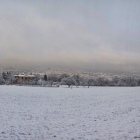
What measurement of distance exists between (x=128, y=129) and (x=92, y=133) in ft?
7.07

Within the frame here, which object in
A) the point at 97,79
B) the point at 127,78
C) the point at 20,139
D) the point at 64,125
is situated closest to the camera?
the point at 20,139

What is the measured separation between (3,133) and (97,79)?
16126 cm

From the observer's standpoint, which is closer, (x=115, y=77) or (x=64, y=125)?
(x=64, y=125)

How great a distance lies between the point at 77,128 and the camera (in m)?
12.3

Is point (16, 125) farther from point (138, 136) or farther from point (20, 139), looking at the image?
point (138, 136)

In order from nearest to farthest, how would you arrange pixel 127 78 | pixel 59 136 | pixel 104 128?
pixel 59 136
pixel 104 128
pixel 127 78

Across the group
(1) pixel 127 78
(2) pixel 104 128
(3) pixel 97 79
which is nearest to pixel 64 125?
(2) pixel 104 128

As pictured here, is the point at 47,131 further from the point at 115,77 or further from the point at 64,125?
the point at 115,77

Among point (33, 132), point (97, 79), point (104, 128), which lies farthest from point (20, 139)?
point (97, 79)

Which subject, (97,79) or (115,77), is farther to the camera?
(115,77)

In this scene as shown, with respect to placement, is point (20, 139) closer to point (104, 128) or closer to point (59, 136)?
point (59, 136)

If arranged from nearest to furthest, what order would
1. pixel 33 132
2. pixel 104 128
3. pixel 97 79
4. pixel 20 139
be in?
pixel 20 139
pixel 33 132
pixel 104 128
pixel 97 79

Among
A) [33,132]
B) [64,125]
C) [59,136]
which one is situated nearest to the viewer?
[59,136]

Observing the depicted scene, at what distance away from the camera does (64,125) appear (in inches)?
520
